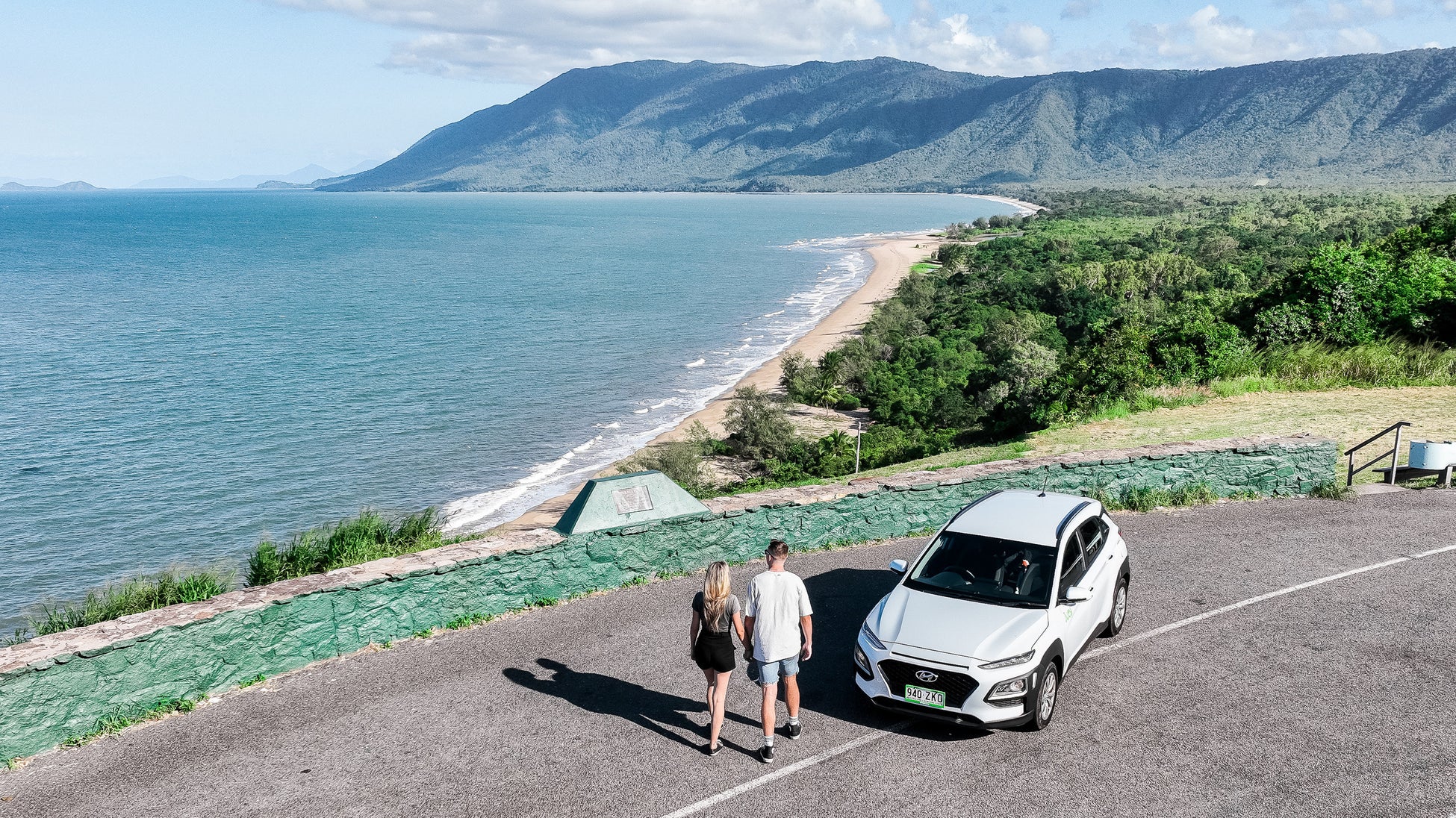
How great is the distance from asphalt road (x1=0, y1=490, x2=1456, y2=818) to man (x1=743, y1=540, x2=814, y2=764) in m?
0.60

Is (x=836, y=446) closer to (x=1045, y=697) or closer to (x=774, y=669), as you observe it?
(x=1045, y=697)

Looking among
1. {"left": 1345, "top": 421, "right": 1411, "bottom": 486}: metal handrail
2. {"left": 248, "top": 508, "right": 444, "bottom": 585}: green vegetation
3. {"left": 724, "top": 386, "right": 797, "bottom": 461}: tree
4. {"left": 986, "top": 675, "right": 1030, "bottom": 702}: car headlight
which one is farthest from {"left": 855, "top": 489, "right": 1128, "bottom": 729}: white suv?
{"left": 724, "top": 386, "right": 797, "bottom": 461}: tree

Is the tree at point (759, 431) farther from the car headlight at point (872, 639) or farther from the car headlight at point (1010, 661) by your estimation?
the car headlight at point (1010, 661)

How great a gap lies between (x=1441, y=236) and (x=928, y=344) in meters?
20.7

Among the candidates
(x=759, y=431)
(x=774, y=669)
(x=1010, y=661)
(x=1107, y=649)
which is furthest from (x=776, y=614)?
(x=759, y=431)

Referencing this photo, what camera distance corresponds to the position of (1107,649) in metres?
9.86

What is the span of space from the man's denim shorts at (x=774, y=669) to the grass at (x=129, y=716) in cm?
504

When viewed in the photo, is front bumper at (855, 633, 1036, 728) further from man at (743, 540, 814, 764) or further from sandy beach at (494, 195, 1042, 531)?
sandy beach at (494, 195, 1042, 531)

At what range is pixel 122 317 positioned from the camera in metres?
68.9

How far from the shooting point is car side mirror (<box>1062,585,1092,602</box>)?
861 cm

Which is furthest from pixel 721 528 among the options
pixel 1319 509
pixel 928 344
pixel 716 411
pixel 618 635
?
pixel 928 344

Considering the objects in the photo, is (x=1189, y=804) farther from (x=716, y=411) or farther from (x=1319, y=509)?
(x=716, y=411)

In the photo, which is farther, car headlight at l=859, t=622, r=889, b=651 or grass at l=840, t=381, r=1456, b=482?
grass at l=840, t=381, r=1456, b=482

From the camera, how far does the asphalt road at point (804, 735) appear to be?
24.1 feet
